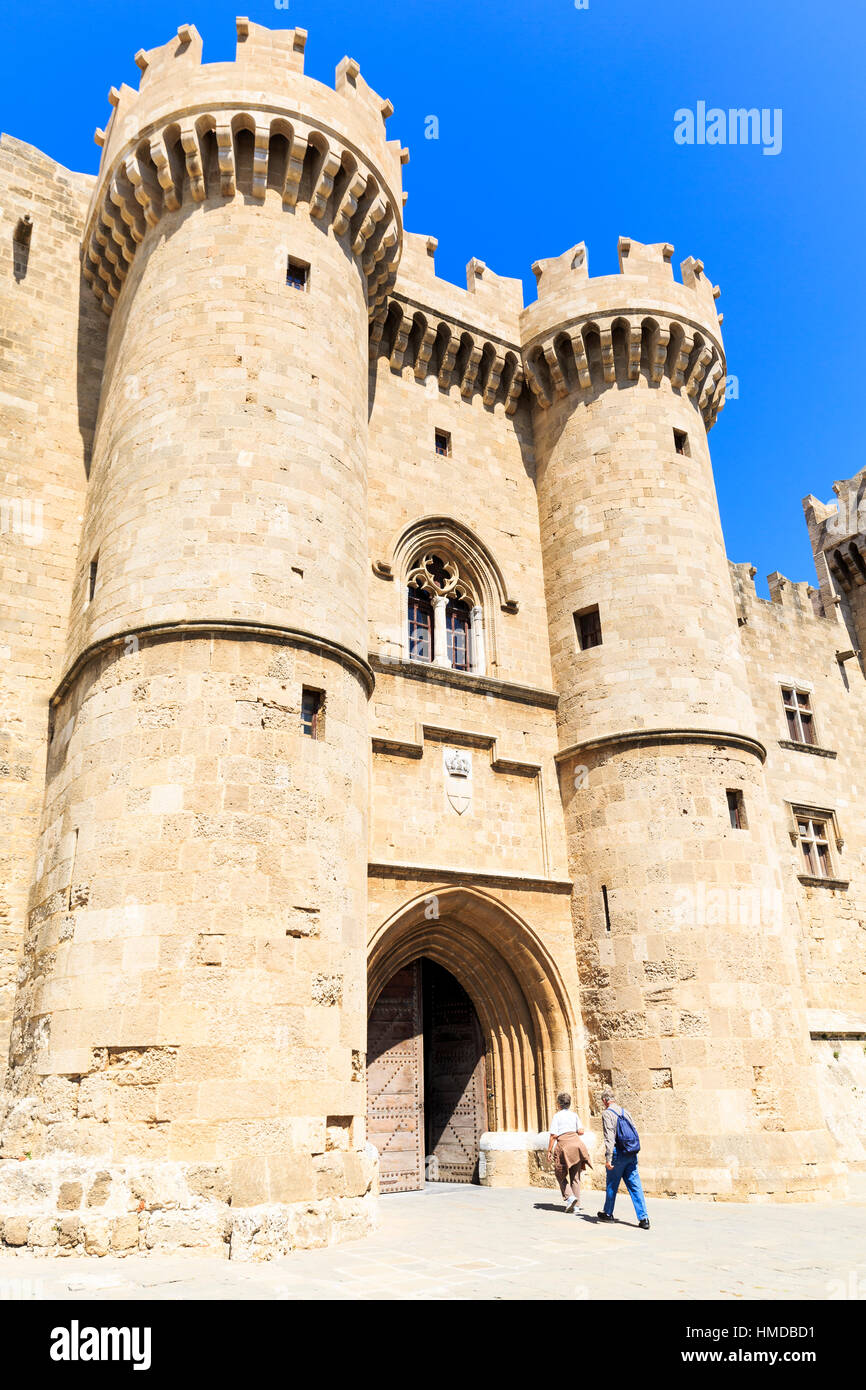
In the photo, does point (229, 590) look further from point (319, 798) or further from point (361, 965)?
point (361, 965)

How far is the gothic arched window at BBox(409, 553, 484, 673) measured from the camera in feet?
47.8

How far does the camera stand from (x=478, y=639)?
15.2 metres

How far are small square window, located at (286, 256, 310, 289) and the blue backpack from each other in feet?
34.1

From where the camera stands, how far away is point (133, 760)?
941cm

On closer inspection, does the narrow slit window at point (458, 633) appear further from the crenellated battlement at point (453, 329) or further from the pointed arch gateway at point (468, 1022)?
the crenellated battlement at point (453, 329)

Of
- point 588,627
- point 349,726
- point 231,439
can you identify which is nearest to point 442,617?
point 588,627

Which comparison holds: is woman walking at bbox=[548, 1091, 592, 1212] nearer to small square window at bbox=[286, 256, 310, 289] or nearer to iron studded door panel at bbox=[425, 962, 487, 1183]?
iron studded door panel at bbox=[425, 962, 487, 1183]

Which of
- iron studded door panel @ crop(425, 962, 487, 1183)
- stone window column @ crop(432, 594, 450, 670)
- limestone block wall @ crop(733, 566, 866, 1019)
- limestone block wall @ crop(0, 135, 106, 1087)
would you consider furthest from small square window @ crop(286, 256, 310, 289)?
limestone block wall @ crop(733, 566, 866, 1019)

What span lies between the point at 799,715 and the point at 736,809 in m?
6.48

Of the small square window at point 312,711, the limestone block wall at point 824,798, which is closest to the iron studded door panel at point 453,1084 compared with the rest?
the limestone block wall at point 824,798

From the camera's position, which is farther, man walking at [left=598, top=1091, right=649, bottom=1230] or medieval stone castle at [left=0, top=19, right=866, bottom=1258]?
man walking at [left=598, top=1091, right=649, bottom=1230]

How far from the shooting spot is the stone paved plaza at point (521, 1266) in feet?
19.9

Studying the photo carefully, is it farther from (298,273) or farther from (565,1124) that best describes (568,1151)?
(298,273)
